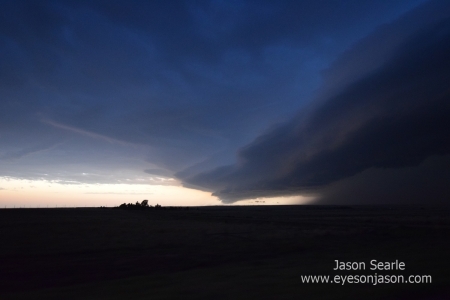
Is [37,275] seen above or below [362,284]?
below

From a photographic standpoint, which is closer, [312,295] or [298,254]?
[312,295]

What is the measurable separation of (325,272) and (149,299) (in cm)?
664

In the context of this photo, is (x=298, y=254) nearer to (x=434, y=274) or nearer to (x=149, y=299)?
(x=434, y=274)

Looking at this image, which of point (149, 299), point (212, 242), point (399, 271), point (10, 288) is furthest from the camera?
point (212, 242)

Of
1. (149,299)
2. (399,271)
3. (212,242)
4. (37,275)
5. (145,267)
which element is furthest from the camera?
(212,242)

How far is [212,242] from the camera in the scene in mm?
22938

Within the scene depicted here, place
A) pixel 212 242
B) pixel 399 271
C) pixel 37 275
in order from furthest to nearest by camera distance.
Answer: pixel 212 242 < pixel 37 275 < pixel 399 271

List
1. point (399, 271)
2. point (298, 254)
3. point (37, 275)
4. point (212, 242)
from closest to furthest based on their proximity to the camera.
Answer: point (399, 271) < point (37, 275) < point (298, 254) < point (212, 242)

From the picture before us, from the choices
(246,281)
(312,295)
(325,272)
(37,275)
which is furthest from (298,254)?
(37,275)

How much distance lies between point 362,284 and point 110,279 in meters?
8.51

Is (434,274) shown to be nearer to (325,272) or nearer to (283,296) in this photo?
(325,272)

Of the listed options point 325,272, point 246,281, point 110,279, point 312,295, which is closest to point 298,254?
point 325,272

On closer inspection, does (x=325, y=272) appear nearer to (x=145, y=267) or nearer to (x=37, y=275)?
(x=145, y=267)

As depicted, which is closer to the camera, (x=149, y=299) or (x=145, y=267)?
(x=149, y=299)
